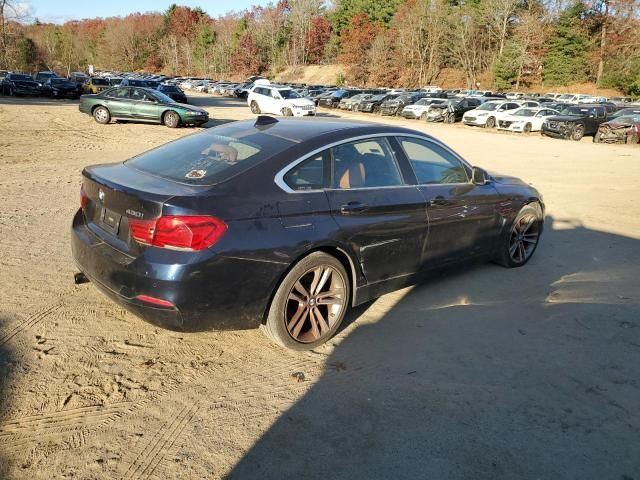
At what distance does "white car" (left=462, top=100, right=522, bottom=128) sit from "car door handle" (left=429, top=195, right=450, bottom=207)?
85.4 feet

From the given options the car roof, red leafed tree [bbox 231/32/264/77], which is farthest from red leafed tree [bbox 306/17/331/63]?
the car roof

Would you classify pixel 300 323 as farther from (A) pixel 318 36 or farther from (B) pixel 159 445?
(A) pixel 318 36

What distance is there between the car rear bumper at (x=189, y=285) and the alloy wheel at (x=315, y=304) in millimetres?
277

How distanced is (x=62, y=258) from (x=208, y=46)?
114m

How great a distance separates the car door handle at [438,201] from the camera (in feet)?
14.0

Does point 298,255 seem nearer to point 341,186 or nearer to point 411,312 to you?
point 341,186

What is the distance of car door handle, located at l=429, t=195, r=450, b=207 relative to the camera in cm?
425

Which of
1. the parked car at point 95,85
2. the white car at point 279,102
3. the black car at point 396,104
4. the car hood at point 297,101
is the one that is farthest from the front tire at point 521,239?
the parked car at point 95,85

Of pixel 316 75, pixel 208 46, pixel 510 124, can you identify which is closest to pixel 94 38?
pixel 208 46

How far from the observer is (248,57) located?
3824 inches

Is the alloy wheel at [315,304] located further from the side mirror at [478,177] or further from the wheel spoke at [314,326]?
the side mirror at [478,177]

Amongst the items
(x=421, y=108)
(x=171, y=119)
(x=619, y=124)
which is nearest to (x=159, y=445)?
(x=171, y=119)

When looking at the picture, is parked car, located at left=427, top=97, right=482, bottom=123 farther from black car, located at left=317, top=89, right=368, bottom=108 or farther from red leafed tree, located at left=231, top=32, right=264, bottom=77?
red leafed tree, located at left=231, top=32, right=264, bottom=77

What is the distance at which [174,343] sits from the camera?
3617 millimetres
